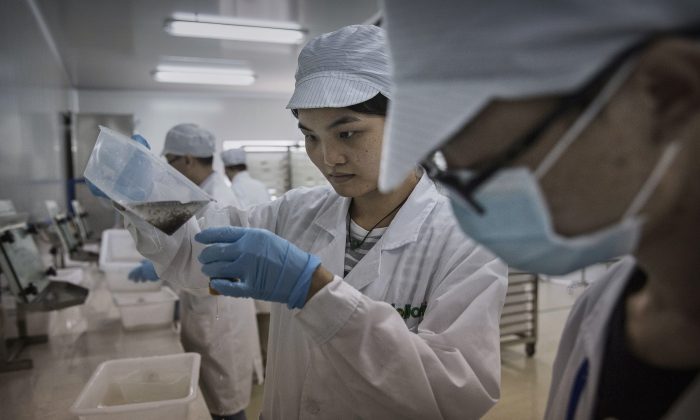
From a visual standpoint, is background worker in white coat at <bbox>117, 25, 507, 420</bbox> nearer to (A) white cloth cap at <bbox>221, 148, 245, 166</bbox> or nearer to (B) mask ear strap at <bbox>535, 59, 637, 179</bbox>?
(B) mask ear strap at <bbox>535, 59, 637, 179</bbox>

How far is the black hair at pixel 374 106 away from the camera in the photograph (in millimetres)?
1146

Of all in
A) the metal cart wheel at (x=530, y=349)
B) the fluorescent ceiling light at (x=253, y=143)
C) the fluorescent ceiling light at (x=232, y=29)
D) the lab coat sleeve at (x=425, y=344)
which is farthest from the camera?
the fluorescent ceiling light at (x=253, y=143)

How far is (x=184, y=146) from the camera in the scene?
304cm

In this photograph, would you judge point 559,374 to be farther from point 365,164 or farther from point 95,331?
point 95,331

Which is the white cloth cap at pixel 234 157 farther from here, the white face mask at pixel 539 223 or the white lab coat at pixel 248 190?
the white face mask at pixel 539 223

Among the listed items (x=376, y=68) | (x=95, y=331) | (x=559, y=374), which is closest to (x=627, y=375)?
(x=559, y=374)

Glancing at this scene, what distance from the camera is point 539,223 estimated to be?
0.49 metres

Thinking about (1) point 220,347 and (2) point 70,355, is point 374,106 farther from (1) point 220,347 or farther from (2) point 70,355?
(1) point 220,347

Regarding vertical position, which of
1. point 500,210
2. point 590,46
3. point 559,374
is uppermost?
point 590,46

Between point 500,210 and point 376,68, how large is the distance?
752mm

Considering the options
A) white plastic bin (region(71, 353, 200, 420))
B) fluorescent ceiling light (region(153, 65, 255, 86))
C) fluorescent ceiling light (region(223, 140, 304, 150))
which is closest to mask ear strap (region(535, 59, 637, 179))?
white plastic bin (region(71, 353, 200, 420))

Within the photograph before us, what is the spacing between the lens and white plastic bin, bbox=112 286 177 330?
2.39 m

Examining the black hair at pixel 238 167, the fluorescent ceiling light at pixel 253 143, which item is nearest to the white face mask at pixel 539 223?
the black hair at pixel 238 167

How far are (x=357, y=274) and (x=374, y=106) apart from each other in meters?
0.44
